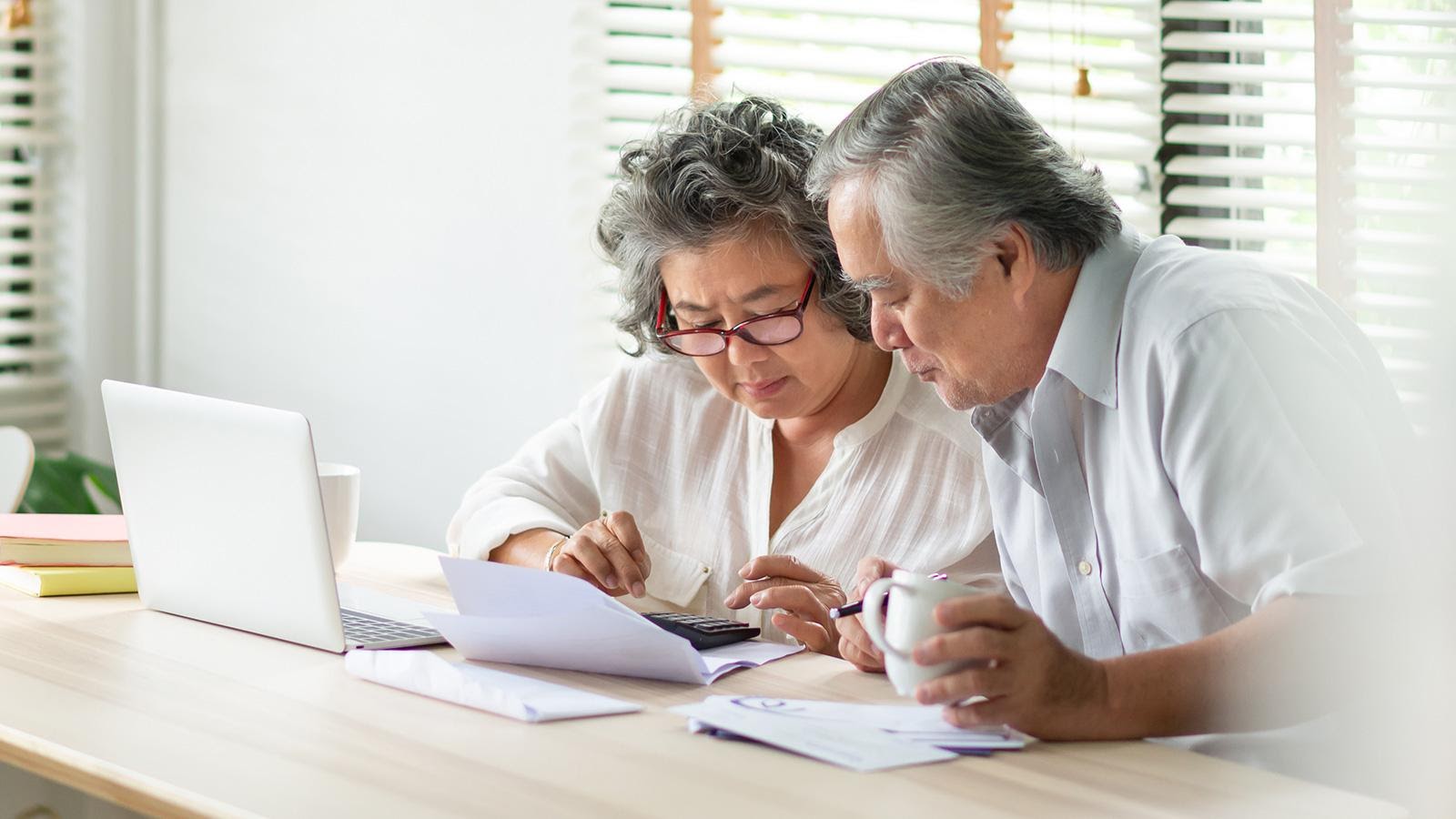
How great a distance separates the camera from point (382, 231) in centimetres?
305

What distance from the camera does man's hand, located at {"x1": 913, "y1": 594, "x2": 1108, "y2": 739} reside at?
1.10 m

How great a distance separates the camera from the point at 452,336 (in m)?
2.98

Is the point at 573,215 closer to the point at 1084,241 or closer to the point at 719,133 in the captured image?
the point at 719,133

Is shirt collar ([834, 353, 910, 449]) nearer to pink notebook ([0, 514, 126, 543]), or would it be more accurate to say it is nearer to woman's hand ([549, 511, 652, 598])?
woman's hand ([549, 511, 652, 598])

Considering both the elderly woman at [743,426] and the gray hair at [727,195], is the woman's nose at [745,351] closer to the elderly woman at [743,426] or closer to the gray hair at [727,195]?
the elderly woman at [743,426]

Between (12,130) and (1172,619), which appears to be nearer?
(1172,619)

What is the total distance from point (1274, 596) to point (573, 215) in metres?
1.89

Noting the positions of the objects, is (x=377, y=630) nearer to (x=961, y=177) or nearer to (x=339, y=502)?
(x=339, y=502)

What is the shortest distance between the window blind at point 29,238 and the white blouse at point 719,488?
173 cm

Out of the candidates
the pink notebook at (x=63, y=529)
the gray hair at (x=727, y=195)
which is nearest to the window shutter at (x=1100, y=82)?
the gray hair at (x=727, y=195)

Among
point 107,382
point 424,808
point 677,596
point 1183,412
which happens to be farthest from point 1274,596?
point 107,382

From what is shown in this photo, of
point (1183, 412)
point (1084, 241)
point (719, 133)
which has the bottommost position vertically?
point (1183, 412)

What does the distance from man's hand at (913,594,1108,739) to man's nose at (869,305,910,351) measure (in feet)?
1.45

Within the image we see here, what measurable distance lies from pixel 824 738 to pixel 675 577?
32.9 inches
